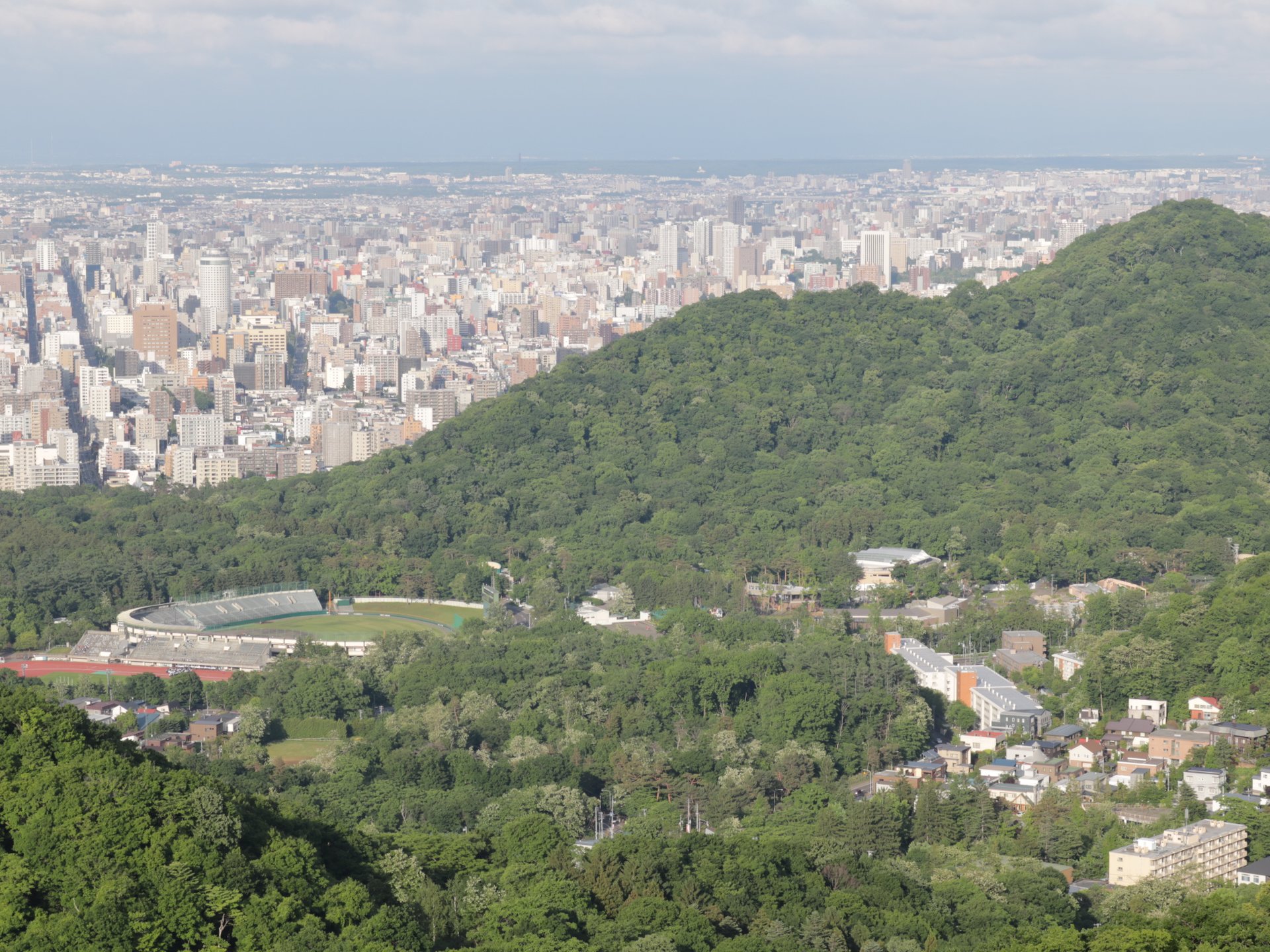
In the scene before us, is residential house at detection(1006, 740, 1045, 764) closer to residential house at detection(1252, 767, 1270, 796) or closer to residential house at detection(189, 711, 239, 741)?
residential house at detection(1252, 767, 1270, 796)

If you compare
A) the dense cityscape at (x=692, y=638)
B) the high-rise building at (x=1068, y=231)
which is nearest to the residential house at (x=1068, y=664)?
the dense cityscape at (x=692, y=638)

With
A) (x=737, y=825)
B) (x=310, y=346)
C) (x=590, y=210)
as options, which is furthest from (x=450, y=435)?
(x=590, y=210)

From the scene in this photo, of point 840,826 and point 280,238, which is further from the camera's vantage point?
point 280,238

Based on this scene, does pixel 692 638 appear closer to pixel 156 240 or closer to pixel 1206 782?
pixel 1206 782

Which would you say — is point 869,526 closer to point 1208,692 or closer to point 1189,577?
point 1189,577

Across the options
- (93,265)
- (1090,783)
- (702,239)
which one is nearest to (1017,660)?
(1090,783)

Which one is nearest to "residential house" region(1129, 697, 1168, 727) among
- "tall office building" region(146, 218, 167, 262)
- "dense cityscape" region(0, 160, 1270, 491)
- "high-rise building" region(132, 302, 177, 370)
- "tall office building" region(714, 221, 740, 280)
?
"dense cityscape" region(0, 160, 1270, 491)

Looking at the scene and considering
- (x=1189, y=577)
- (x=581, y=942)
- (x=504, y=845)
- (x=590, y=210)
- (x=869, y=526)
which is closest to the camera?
(x=581, y=942)
